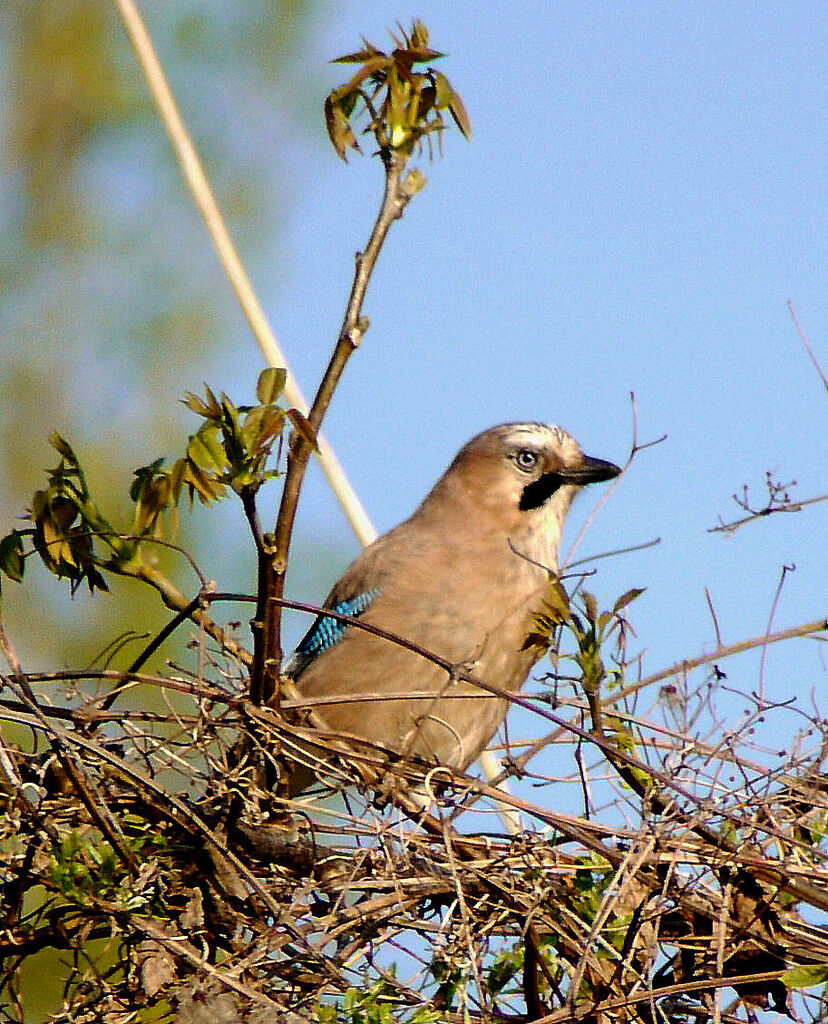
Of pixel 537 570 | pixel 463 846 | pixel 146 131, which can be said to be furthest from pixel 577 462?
pixel 146 131

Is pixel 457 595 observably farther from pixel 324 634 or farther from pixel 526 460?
pixel 526 460

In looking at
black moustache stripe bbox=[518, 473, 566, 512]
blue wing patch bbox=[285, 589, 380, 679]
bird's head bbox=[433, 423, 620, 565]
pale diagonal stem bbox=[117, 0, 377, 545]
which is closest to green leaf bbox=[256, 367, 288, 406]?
pale diagonal stem bbox=[117, 0, 377, 545]

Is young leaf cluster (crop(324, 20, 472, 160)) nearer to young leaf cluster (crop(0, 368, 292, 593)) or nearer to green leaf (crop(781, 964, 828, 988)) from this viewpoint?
young leaf cluster (crop(0, 368, 292, 593))

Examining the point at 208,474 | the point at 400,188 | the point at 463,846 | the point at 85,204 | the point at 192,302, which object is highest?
the point at 85,204

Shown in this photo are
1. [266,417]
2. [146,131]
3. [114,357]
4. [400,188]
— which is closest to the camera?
[266,417]

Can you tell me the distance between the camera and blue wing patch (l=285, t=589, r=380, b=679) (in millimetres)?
4000

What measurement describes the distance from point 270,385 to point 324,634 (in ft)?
5.79

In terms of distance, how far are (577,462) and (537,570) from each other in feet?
1.18

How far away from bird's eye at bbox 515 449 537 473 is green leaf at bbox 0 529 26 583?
1.98 meters

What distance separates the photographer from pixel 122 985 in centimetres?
258

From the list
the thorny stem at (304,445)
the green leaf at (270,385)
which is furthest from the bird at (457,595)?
the green leaf at (270,385)

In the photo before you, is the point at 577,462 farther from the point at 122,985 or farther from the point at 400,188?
the point at 122,985

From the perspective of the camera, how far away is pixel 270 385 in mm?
2402

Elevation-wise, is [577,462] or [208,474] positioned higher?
[208,474]
